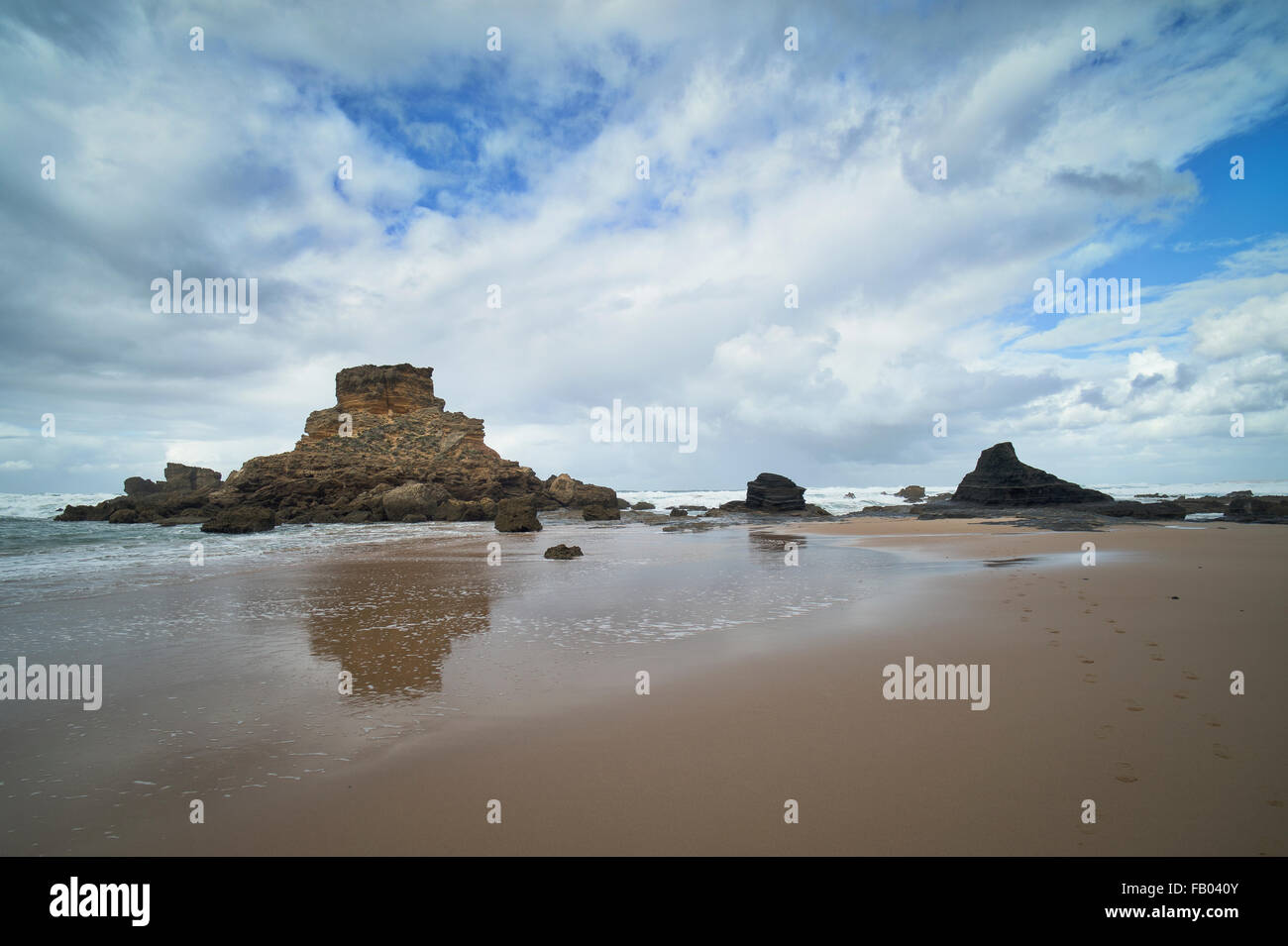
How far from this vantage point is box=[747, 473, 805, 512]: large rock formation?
4203cm

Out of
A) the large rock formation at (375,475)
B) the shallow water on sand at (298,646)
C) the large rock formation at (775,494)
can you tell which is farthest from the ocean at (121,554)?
the large rock formation at (775,494)

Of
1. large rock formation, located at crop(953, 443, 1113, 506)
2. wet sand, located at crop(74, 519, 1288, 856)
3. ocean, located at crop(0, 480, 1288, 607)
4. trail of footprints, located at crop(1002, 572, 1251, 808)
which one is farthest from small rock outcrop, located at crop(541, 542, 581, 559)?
large rock formation, located at crop(953, 443, 1113, 506)

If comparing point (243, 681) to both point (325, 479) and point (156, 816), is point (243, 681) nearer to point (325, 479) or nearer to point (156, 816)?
point (156, 816)

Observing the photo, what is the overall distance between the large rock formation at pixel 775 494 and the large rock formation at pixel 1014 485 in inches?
480

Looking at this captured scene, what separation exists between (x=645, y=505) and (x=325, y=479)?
30229 mm

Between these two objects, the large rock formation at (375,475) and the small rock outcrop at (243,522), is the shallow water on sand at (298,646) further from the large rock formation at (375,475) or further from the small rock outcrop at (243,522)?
the large rock formation at (375,475)

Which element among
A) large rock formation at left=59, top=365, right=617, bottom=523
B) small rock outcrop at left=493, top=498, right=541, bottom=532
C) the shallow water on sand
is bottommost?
the shallow water on sand

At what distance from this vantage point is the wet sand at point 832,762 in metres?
2.93

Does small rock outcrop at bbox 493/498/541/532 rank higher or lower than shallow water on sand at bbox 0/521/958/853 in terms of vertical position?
higher

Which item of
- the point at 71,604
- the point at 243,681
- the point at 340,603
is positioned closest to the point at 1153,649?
the point at 243,681

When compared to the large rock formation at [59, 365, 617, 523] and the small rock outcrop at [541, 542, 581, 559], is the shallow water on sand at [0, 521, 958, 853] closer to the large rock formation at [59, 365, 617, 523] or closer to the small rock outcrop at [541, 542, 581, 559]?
the small rock outcrop at [541, 542, 581, 559]

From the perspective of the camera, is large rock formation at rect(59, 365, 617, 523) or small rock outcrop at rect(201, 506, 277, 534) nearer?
small rock outcrop at rect(201, 506, 277, 534)

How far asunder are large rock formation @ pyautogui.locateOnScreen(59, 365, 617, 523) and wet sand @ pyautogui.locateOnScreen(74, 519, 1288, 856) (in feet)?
104
